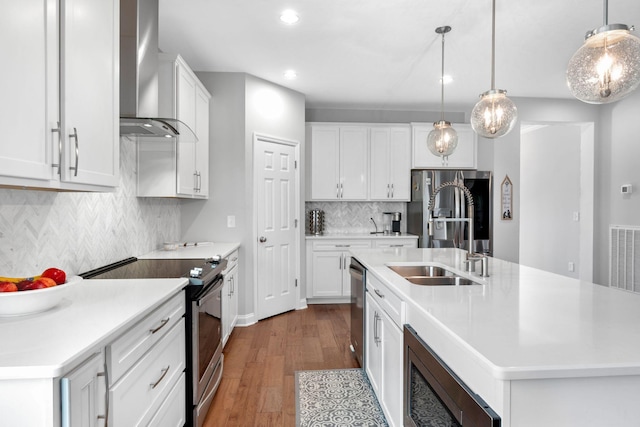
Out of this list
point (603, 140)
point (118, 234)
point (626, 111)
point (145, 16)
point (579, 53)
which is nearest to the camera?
point (579, 53)

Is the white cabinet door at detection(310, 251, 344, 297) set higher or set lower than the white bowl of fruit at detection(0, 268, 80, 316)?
lower

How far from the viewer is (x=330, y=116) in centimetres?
521

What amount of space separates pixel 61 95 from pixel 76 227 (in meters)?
0.98

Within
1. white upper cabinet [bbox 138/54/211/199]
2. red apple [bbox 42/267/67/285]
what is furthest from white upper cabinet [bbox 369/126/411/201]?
red apple [bbox 42/267/67/285]

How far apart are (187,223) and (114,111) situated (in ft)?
7.44

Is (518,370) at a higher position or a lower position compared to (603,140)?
lower

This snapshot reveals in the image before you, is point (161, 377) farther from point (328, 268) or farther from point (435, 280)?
point (328, 268)

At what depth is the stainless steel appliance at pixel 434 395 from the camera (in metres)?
0.96

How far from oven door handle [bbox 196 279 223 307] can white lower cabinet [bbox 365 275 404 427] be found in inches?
39.1

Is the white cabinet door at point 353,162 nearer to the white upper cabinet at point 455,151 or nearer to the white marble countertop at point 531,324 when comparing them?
the white upper cabinet at point 455,151

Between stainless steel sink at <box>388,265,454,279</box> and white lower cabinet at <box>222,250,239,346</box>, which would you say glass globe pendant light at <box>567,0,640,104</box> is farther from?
white lower cabinet at <box>222,250,239,346</box>

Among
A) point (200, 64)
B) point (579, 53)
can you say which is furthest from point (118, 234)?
point (579, 53)

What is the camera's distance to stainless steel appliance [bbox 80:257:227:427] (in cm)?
191

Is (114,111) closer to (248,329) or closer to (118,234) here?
(118,234)
